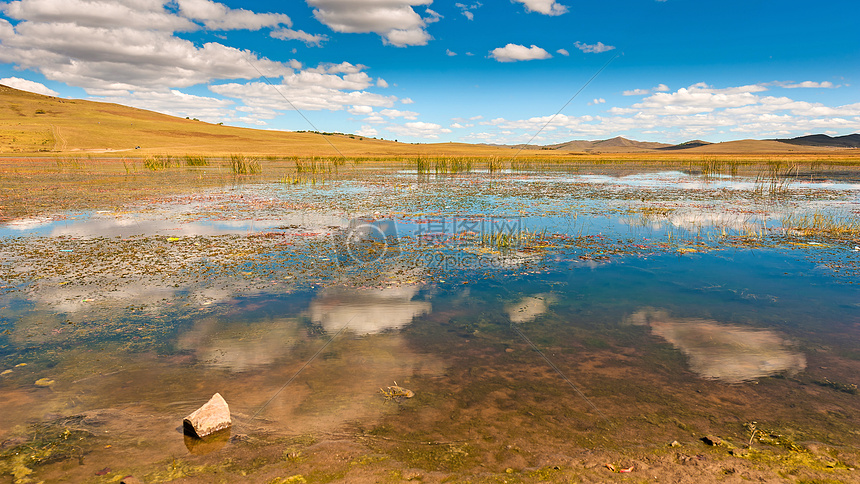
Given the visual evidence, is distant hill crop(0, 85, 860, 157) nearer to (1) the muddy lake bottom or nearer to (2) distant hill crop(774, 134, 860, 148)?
(1) the muddy lake bottom

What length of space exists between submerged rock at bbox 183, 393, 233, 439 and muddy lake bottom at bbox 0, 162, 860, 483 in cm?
8

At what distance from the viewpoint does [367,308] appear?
585 cm

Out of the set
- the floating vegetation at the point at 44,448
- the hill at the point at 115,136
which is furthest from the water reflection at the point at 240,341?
the hill at the point at 115,136

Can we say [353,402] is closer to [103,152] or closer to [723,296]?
[723,296]

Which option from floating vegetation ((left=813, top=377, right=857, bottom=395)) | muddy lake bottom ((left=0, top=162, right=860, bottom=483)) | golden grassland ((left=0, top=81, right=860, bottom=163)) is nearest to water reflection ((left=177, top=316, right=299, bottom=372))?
muddy lake bottom ((left=0, top=162, right=860, bottom=483))

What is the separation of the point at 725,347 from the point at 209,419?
516 cm

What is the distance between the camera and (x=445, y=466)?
116 inches

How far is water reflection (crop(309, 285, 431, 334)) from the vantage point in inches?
210

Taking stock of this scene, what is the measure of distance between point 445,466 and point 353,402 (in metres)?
1.11

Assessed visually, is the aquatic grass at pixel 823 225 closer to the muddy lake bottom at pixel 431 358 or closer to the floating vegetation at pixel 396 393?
the muddy lake bottom at pixel 431 358

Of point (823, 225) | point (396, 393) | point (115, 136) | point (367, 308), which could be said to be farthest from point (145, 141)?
point (823, 225)

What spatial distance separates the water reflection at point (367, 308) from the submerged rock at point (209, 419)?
1.87 metres

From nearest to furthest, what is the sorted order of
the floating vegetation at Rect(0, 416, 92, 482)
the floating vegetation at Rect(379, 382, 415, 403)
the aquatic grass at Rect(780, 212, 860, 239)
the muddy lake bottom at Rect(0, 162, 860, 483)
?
the floating vegetation at Rect(0, 416, 92, 482) → the muddy lake bottom at Rect(0, 162, 860, 483) → the floating vegetation at Rect(379, 382, 415, 403) → the aquatic grass at Rect(780, 212, 860, 239)

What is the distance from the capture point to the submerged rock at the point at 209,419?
3.21 metres
